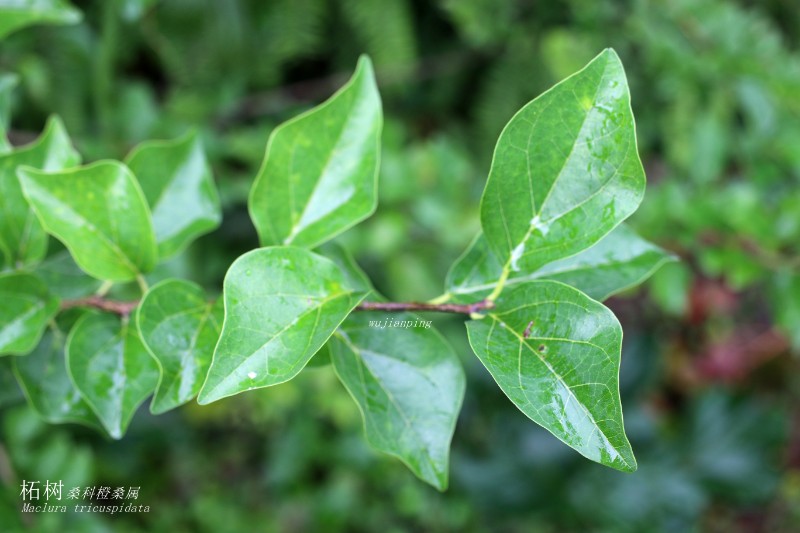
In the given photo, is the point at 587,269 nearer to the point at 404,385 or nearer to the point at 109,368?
the point at 404,385

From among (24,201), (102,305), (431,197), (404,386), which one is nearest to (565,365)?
(404,386)

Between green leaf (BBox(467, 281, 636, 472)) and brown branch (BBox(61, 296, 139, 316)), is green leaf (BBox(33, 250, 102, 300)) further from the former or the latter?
green leaf (BBox(467, 281, 636, 472))

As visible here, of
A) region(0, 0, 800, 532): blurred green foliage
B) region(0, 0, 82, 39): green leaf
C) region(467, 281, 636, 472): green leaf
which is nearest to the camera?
region(467, 281, 636, 472): green leaf

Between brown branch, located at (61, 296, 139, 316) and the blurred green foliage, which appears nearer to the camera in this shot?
brown branch, located at (61, 296, 139, 316)

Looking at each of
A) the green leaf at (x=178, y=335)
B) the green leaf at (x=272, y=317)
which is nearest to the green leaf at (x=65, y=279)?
the green leaf at (x=178, y=335)

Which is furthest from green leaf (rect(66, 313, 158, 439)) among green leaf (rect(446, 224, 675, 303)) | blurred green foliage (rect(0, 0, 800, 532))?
blurred green foliage (rect(0, 0, 800, 532))

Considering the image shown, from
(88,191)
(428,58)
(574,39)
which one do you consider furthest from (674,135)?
(88,191)
